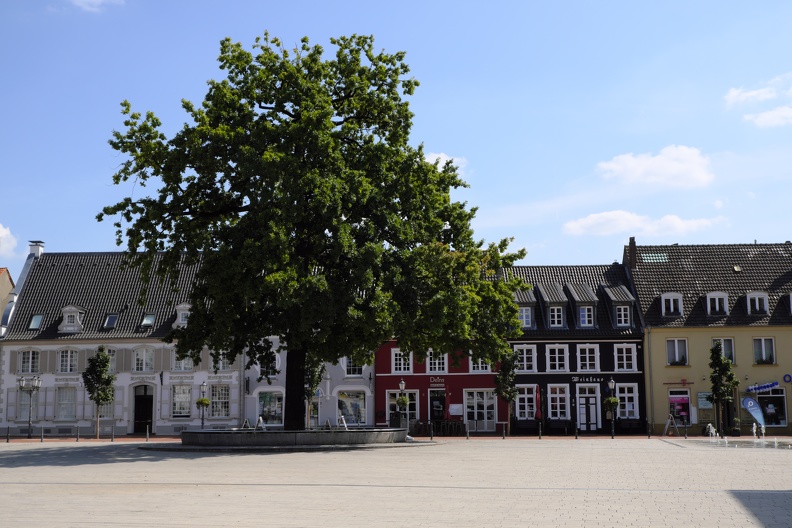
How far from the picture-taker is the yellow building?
55.3 meters

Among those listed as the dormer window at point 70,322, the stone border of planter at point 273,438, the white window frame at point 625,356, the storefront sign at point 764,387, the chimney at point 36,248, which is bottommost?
the stone border of planter at point 273,438

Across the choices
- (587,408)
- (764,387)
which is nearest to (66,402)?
(587,408)

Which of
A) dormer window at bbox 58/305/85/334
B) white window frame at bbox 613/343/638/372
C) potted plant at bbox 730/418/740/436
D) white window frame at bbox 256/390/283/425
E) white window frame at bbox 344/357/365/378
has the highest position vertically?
dormer window at bbox 58/305/85/334

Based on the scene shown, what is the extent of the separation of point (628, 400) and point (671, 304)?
250 inches

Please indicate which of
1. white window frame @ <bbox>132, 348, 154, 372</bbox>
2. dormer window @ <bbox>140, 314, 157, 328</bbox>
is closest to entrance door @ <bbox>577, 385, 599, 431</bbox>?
white window frame @ <bbox>132, 348, 154, 372</bbox>

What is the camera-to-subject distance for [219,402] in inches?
2276

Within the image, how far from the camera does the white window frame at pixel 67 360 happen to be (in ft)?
190

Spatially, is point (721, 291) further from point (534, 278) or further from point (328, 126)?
point (328, 126)

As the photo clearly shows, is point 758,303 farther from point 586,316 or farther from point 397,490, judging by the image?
point 397,490

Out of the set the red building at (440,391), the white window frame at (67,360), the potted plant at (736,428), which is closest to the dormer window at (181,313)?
the white window frame at (67,360)

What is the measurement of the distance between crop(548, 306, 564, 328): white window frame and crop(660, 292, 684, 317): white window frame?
19.6 ft

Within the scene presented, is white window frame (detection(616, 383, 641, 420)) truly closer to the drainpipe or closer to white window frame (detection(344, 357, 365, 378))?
the drainpipe

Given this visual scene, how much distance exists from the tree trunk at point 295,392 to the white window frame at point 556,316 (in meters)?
25.1

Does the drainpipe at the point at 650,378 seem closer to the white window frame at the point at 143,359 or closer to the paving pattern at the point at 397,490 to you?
the paving pattern at the point at 397,490
